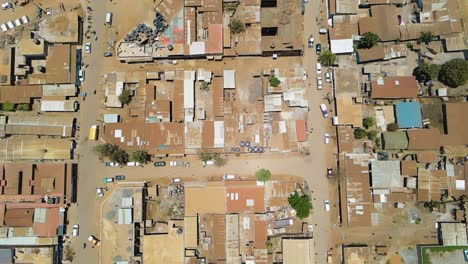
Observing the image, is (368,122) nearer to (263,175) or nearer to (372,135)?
(372,135)

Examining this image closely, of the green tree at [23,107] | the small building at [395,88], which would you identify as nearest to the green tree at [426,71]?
the small building at [395,88]

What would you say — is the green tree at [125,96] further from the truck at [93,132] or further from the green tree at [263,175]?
the green tree at [263,175]

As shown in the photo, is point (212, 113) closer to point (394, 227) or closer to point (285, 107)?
→ point (285, 107)

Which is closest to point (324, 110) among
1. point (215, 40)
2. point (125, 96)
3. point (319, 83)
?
point (319, 83)

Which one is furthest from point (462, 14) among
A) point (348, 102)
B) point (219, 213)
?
point (219, 213)

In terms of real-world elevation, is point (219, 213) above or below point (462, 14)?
below
